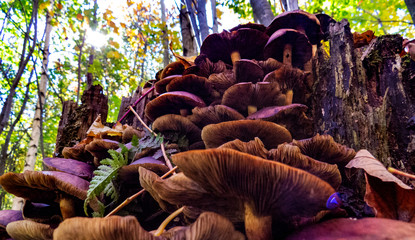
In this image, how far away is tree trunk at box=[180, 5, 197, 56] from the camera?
14.5 feet

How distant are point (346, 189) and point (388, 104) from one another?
2.56 ft

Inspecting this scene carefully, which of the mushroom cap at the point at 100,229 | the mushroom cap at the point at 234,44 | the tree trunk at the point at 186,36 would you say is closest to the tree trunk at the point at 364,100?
the mushroom cap at the point at 234,44

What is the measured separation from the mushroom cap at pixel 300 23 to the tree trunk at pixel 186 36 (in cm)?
216

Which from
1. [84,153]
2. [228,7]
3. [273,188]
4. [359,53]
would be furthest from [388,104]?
[228,7]

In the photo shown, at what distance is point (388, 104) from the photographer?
72.6 inches

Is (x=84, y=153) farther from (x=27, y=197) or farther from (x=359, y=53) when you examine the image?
(x=359, y=53)

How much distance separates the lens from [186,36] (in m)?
4.49

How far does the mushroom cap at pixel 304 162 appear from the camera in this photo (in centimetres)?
119

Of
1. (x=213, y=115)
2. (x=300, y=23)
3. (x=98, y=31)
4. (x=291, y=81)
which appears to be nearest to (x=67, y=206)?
(x=213, y=115)

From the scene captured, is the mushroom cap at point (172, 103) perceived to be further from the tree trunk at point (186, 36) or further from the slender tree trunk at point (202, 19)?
the tree trunk at point (186, 36)

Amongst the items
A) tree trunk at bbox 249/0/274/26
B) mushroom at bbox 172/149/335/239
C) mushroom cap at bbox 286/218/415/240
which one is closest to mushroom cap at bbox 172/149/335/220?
mushroom at bbox 172/149/335/239

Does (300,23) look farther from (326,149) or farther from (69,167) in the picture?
(69,167)

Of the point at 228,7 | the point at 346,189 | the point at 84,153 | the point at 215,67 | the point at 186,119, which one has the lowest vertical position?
the point at 346,189

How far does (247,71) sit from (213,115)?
50 centimetres
